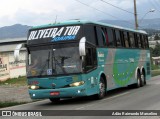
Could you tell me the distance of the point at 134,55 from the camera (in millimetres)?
25094

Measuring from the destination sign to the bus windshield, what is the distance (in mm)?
484

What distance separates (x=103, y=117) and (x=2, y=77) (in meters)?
25.2

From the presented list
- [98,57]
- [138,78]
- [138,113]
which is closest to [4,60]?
[138,78]

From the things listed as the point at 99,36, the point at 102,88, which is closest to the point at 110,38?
the point at 99,36

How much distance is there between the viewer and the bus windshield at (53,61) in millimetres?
16500

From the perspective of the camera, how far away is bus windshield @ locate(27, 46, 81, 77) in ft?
54.1

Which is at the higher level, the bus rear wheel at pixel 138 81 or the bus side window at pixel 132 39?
the bus side window at pixel 132 39

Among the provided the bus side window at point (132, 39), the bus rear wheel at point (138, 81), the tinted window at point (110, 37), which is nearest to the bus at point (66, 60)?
the tinted window at point (110, 37)

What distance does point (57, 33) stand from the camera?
56.5 ft

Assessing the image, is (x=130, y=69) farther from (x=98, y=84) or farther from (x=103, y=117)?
(x=103, y=117)

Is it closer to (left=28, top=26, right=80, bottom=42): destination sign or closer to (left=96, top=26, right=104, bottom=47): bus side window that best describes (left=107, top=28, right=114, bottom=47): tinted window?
(left=96, top=26, right=104, bottom=47): bus side window

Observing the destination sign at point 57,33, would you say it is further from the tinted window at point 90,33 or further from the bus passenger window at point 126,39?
the bus passenger window at point 126,39

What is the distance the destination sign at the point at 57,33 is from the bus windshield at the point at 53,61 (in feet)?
1.59

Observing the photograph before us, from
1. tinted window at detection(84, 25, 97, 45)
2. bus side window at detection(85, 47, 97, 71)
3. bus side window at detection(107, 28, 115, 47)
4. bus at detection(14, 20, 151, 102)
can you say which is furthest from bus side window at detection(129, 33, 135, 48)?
bus side window at detection(85, 47, 97, 71)
